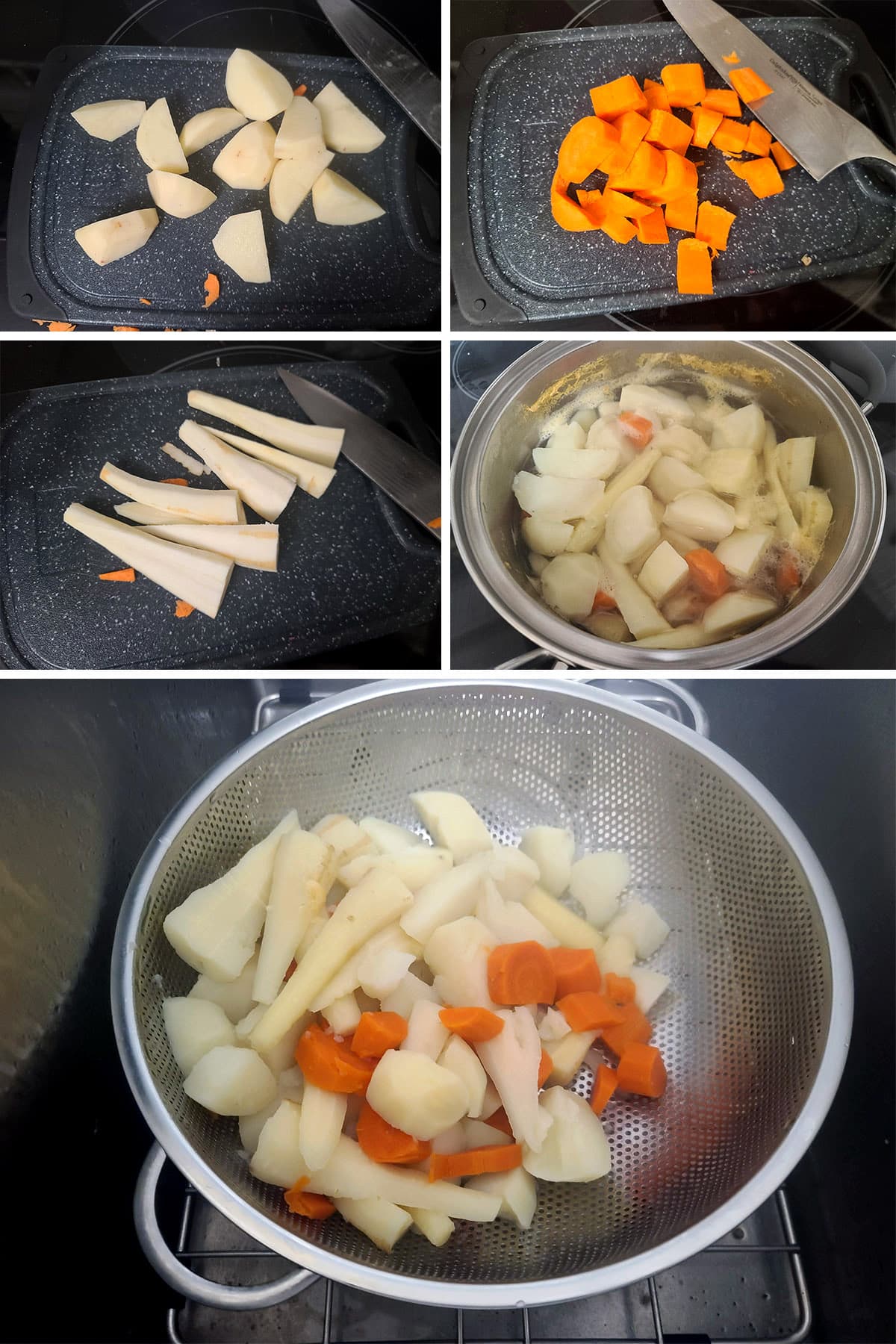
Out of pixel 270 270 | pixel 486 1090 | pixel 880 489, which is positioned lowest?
pixel 486 1090

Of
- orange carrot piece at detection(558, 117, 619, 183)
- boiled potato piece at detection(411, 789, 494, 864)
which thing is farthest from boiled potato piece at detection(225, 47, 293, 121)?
boiled potato piece at detection(411, 789, 494, 864)

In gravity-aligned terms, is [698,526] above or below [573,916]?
above

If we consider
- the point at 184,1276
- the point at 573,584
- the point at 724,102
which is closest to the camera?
the point at 184,1276

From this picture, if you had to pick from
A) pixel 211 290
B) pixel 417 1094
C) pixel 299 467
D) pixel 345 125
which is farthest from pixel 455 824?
pixel 345 125

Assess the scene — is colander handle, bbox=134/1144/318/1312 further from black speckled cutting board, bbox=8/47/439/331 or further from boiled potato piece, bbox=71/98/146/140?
boiled potato piece, bbox=71/98/146/140

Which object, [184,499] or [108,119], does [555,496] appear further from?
[108,119]

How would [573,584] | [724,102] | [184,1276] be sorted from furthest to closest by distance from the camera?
1. [724,102]
2. [573,584]
3. [184,1276]

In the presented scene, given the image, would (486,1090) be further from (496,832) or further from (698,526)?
(698,526)

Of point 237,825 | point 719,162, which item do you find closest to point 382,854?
point 237,825
